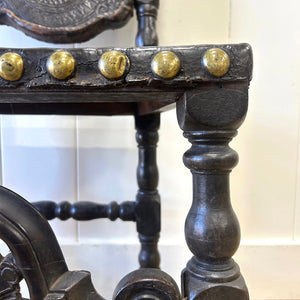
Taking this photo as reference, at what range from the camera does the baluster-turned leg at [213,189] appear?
0.85 ft

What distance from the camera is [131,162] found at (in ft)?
2.59

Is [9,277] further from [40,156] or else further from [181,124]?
[40,156]

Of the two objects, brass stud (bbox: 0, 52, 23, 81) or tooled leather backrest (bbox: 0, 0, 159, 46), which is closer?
brass stud (bbox: 0, 52, 23, 81)

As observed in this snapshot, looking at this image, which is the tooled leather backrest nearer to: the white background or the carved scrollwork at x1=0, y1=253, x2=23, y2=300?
the white background

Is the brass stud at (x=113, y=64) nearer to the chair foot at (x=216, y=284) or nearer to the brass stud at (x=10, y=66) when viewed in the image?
the brass stud at (x=10, y=66)

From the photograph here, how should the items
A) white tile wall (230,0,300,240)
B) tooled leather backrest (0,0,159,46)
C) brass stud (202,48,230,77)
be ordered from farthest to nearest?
white tile wall (230,0,300,240) → tooled leather backrest (0,0,159,46) → brass stud (202,48,230,77)

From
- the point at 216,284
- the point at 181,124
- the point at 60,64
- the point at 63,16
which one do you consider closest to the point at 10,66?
the point at 60,64

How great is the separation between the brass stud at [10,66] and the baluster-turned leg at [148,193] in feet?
1.27

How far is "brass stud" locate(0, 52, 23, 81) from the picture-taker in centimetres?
25

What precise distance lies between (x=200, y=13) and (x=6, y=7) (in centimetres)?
43

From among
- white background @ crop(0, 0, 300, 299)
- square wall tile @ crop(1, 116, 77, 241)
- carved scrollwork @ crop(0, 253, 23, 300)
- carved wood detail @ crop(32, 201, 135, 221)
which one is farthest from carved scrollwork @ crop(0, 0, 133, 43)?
carved scrollwork @ crop(0, 253, 23, 300)

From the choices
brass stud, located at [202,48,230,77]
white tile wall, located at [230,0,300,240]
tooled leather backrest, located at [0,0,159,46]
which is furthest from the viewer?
white tile wall, located at [230,0,300,240]

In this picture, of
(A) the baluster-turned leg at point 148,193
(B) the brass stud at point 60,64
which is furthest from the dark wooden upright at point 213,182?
(A) the baluster-turned leg at point 148,193

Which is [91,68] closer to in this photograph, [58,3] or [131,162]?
[58,3]
